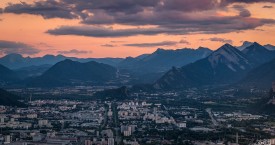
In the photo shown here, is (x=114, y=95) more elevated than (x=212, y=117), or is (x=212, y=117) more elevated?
(x=114, y=95)

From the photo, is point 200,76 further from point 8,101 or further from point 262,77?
point 8,101

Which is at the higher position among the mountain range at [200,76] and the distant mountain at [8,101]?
the mountain range at [200,76]

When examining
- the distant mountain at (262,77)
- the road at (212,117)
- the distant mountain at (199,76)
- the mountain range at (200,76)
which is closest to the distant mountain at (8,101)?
the road at (212,117)

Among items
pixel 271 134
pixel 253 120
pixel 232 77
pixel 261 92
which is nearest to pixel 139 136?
pixel 271 134

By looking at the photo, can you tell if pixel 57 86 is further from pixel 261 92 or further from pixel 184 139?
pixel 184 139

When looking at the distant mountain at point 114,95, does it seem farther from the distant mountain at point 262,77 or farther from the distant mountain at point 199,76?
the distant mountain at point 262,77

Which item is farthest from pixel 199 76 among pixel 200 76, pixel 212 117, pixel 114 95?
pixel 212 117

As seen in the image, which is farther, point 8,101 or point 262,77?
point 262,77

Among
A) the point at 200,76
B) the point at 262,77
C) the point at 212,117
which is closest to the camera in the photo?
the point at 212,117
